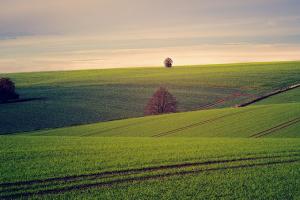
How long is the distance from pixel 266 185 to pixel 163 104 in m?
38.9

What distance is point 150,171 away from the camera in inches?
568

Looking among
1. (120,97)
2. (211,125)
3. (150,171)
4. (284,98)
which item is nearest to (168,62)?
Result: (120,97)

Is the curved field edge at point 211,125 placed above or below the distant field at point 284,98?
below

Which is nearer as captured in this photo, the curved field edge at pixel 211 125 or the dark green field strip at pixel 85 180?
the dark green field strip at pixel 85 180

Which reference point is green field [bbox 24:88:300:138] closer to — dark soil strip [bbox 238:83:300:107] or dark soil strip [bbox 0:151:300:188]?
dark soil strip [bbox 238:83:300:107]

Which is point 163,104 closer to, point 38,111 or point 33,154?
point 38,111

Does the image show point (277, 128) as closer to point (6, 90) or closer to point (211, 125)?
point (211, 125)

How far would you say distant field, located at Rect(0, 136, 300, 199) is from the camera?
12086mm

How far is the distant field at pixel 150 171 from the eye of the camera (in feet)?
39.7

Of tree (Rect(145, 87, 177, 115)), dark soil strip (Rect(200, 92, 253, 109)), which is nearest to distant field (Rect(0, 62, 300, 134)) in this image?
dark soil strip (Rect(200, 92, 253, 109))

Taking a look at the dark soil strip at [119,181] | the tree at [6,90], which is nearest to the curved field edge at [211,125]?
the dark soil strip at [119,181]

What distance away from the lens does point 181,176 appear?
45.4ft

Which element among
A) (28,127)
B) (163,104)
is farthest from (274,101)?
(28,127)

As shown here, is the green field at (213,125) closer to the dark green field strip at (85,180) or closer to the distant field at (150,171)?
the distant field at (150,171)
